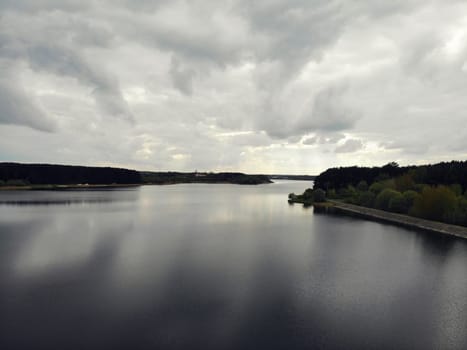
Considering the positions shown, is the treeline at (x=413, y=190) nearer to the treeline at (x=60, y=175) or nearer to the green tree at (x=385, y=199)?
the green tree at (x=385, y=199)

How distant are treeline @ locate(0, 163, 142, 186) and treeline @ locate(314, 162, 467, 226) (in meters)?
107

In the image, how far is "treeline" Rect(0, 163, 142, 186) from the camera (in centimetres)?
11869

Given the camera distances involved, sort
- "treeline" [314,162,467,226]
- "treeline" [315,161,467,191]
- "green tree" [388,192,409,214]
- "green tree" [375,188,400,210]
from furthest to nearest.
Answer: "treeline" [315,161,467,191], "green tree" [375,188,400,210], "green tree" [388,192,409,214], "treeline" [314,162,467,226]

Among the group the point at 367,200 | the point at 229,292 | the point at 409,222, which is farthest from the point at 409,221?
the point at 229,292

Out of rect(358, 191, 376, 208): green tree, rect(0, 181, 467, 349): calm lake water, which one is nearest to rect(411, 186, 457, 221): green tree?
rect(0, 181, 467, 349): calm lake water

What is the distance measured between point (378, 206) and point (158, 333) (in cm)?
4941

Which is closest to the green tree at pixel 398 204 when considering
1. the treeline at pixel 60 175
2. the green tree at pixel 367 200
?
the green tree at pixel 367 200

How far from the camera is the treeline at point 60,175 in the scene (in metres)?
119

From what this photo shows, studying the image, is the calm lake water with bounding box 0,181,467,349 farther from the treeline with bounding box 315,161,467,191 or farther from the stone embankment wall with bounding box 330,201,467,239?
the treeline with bounding box 315,161,467,191

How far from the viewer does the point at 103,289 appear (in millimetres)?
15727

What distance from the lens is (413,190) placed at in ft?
175

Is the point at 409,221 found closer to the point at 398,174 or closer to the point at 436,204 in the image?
the point at 436,204

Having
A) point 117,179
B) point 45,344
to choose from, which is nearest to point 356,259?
point 45,344

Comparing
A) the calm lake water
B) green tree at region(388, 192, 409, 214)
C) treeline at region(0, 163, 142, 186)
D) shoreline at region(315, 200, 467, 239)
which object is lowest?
the calm lake water
